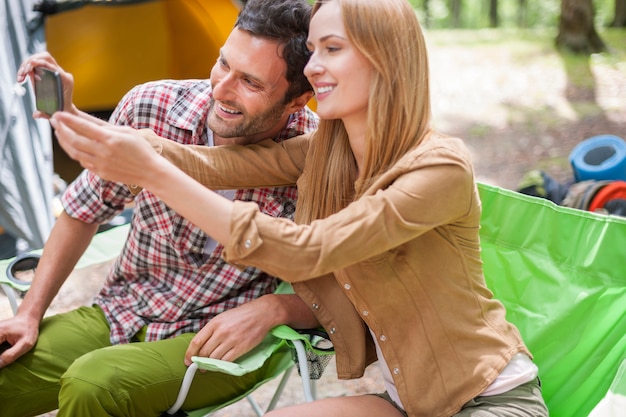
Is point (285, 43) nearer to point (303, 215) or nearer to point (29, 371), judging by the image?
point (303, 215)

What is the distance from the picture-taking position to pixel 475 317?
1702 mm

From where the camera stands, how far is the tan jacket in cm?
149

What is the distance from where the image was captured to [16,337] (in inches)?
81.3

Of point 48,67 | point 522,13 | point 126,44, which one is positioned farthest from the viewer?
point 522,13

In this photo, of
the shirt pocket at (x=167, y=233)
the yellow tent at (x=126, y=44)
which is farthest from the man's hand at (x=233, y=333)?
the yellow tent at (x=126, y=44)

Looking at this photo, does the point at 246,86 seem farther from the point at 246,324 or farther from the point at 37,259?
the point at 37,259

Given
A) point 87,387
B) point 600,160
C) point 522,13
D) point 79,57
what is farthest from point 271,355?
point 522,13

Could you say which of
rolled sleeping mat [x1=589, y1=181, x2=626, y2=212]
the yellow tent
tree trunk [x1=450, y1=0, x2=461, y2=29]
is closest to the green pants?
rolled sleeping mat [x1=589, y1=181, x2=626, y2=212]

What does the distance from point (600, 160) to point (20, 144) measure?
3.21m

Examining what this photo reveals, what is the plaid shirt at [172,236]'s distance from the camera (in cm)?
213

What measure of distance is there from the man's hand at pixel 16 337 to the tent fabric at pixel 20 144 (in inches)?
85.4

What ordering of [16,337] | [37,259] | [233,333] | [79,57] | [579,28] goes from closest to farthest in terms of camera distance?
[233,333], [16,337], [37,259], [79,57], [579,28]

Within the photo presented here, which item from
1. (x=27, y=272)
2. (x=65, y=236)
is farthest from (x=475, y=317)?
(x=27, y=272)

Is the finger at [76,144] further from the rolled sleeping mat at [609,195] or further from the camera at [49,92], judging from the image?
the rolled sleeping mat at [609,195]
